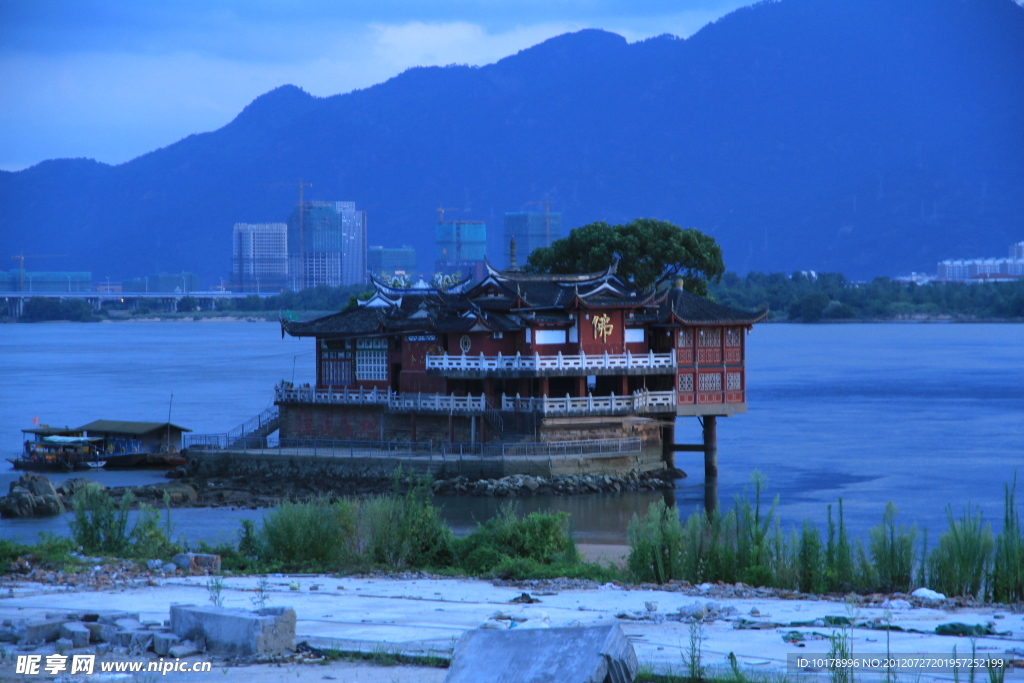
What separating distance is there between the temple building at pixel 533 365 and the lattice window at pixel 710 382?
0.05 meters

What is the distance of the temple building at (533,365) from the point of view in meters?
47.1

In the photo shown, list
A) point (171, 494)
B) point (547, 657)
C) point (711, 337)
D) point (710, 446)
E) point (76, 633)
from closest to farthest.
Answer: point (547, 657) < point (76, 633) < point (171, 494) < point (711, 337) < point (710, 446)

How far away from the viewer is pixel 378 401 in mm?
50094

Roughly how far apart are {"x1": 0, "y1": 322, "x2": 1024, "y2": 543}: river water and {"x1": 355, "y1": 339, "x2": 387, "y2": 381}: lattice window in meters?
9.38

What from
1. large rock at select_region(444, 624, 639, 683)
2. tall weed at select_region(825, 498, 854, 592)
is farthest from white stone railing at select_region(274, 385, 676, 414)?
large rock at select_region(444, 624, 639, 683)

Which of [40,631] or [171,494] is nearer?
[40,631]

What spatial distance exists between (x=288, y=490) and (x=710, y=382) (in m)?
16.7

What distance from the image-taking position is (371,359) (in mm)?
52344

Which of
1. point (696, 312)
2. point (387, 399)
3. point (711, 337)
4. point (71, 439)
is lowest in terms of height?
point (71, 439)

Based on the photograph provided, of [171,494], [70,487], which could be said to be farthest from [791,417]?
[70,487]

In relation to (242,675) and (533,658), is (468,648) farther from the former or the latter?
(242,675)

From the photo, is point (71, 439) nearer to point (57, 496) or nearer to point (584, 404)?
point (57, 496)

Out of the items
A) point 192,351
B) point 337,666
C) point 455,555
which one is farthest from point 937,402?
point 192,351

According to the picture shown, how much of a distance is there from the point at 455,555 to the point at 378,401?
27199 millimetres
